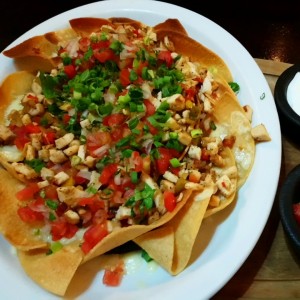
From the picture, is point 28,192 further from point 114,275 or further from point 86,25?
point 86,25

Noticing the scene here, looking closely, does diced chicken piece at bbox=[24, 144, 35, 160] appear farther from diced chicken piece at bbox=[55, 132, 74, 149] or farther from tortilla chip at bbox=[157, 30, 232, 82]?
tortilla chip at bbox=[157, 30, 232, 82]

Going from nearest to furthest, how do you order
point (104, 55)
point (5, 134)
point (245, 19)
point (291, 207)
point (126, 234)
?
point (126, 234) < point (291, 207) < point (5, 134) < point (104, 55) < point (245, 19)

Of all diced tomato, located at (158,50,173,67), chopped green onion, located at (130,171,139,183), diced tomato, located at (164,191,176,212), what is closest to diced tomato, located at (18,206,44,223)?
chopped green onion, located at (130,171,139,183)

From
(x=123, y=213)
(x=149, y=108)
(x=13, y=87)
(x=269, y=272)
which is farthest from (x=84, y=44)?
(x=269, y=272)

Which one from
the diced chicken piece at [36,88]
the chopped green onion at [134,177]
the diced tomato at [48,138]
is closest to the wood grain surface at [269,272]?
the chopped green onion at [134,177]

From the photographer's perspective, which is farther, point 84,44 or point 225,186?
point 84,44

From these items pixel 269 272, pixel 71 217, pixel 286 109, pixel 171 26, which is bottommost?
pixel 269 272

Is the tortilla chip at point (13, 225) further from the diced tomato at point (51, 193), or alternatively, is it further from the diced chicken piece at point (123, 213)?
the diced chicken piece at point (123, 213)
